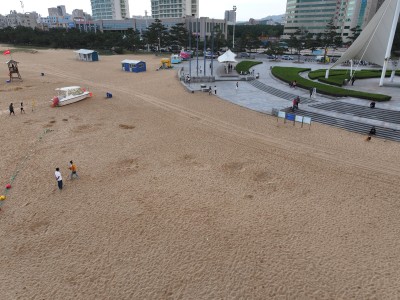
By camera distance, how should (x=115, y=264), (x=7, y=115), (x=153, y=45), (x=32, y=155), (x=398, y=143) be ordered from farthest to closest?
(x=153, y=45), (x=7, y=115), (x=398, y=143), (x=32, y=155), (x=115, y=264)

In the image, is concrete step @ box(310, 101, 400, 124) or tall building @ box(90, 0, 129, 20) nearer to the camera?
concrete step @ box(310, 101, 400, 124)

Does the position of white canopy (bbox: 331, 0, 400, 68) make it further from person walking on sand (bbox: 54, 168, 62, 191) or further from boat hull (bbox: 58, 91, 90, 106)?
person walking on sand (bbox: 54, 168, 62, 191)

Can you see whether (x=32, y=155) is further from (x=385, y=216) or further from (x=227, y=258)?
(x=385, y=216)

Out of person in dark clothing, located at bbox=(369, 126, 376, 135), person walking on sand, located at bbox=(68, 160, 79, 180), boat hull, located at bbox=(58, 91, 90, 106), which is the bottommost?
person walking on sand, located at bbox=(68, 160, 79, 180)

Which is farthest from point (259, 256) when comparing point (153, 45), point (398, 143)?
point (153, 45)

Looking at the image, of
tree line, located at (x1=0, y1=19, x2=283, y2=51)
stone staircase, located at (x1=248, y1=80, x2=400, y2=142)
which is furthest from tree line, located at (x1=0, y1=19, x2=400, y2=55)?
stone staircase, located at (x1=248, y1=80, x2=400, y2=142)

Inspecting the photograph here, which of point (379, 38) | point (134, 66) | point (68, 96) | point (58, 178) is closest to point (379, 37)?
point (379, 38)

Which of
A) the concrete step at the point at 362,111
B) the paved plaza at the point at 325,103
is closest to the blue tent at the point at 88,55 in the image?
the paved plaza at the point at 325,103
